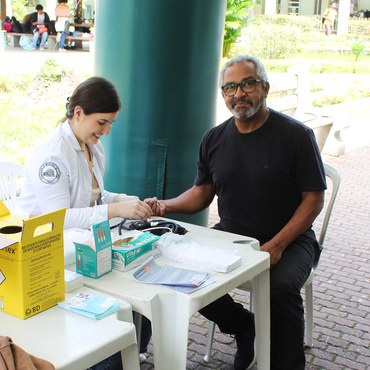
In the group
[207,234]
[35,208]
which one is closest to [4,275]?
[35,208]

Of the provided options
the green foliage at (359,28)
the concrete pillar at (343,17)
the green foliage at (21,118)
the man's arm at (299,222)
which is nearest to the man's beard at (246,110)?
the man's arm at (299,222)

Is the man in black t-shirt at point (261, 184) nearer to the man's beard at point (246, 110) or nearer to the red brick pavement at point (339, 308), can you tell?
the man's beard at point (246, 110)

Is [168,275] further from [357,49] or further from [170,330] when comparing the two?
[357,49]

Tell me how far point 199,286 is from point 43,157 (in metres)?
1.01

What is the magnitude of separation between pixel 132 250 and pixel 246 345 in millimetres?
1149

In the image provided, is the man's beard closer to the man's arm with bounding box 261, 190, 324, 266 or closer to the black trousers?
the man's arm with bounding box 261, 190, 324, 266

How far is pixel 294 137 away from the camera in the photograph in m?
3.10

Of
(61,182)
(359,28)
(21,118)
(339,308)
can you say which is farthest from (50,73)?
(359,28)

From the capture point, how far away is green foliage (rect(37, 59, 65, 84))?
10.2m

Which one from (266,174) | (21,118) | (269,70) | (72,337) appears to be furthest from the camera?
(269,70)

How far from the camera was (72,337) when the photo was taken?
1777mm

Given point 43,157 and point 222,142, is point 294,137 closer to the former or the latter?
point 222,142

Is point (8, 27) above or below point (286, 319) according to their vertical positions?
above

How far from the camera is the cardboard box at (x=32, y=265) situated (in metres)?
1.82
